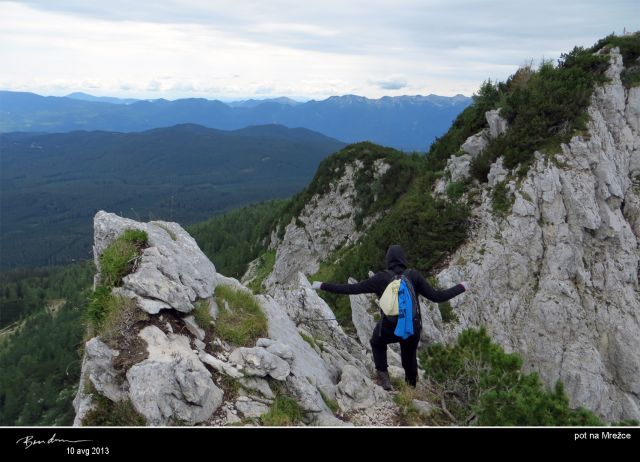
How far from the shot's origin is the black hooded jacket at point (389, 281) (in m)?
9.09

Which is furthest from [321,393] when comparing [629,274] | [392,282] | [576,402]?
[629,274]

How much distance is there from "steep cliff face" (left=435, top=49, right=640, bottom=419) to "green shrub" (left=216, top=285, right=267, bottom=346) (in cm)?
1085

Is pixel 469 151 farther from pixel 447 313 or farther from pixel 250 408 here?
pixel 250 408

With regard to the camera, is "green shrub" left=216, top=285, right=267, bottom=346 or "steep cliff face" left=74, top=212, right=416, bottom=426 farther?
"green shrub" left=216, top=285, right=267, bottom=346

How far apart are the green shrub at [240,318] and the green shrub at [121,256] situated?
208 cm

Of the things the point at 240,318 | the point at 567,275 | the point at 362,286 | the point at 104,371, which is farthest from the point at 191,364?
the point at 567,275

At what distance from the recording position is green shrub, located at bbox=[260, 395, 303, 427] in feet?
25.4

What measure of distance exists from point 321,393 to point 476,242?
14.6 m

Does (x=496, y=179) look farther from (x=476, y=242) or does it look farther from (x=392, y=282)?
(x=392, y=282)

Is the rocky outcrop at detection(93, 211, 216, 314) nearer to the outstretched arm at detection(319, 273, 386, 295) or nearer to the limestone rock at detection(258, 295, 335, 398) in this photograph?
the limestone rock at detection(258, 295, 335, 398)

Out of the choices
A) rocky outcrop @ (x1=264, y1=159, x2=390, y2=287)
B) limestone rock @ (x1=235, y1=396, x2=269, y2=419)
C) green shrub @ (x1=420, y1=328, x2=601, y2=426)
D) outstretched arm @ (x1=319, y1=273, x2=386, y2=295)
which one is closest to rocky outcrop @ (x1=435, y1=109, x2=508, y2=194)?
green shrub @ (x1=420, y1=328, x2=601, y2=426)

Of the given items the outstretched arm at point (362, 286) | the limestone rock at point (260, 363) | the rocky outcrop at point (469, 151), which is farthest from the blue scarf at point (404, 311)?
the rocky outcrop at point (469, 151)

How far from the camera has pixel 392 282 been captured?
896cm

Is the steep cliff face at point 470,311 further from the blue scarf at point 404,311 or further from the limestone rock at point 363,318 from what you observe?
the blue scarf at point 404,311
